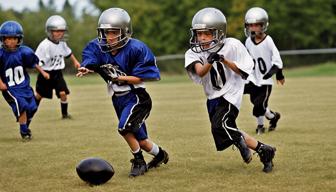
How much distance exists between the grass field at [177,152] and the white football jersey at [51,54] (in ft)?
3.65

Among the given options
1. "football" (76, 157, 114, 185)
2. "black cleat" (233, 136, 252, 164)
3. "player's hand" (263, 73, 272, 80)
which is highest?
"football" (76, 157, 114, 185)

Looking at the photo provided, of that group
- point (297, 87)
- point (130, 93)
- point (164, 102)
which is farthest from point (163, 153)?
point (297, 87)

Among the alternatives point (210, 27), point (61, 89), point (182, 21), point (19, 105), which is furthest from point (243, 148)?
point (182, 21)

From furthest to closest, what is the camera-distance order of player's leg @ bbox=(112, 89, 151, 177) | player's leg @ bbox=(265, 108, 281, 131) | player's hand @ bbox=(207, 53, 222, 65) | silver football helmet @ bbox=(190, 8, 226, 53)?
player's leg @ bbox=(265, 108, 281, 131) → player's leg @ bbox=(112, 89, 151, 177) → silver football helmet @ bbox=(190, 8, 226, 53) → player's hand @ bbox=(207, 53, 222, 65)

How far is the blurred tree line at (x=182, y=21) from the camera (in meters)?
51.9

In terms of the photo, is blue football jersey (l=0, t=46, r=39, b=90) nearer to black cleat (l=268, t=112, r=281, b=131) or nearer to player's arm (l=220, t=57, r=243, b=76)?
black cleat (l=268, t=112, r=281, b=131)

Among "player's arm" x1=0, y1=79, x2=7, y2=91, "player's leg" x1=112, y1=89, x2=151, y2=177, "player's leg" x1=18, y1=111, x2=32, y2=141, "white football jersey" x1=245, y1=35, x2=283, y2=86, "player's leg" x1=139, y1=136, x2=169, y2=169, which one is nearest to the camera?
"player's leg" x1=112, y1=89, x2=151, y2=177

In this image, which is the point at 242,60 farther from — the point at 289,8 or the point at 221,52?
the point at 289,8

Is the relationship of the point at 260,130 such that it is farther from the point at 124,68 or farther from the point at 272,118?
the point at 124,68

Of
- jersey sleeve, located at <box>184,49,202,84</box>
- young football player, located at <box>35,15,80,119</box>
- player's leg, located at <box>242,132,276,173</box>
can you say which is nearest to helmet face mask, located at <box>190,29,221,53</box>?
jersey sleeve, located at <box>184,49,202,84</box>

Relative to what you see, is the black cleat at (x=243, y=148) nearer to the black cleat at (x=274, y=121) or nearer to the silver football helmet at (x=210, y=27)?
the silver football helmet at (x=210, y=27)

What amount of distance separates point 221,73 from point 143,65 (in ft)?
2.84

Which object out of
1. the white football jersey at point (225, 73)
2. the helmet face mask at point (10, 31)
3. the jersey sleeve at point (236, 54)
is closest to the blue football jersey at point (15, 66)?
the helmet face mask at point (10, 31)

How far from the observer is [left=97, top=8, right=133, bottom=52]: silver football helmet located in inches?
307
